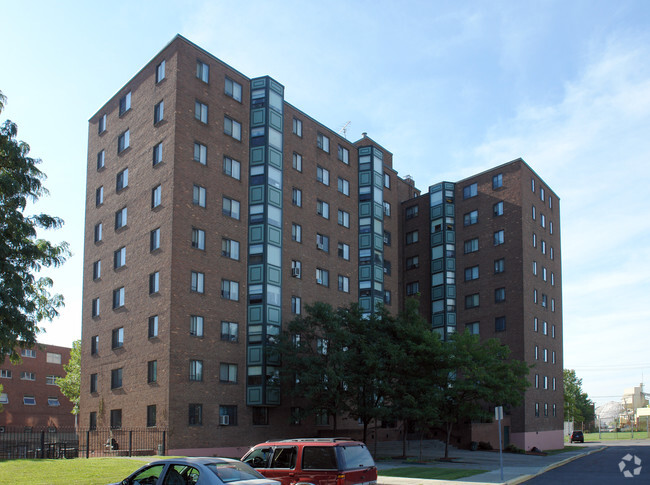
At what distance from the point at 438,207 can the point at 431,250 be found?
4297 mm

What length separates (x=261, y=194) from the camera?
40406 mm

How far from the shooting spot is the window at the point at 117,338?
38438 mm

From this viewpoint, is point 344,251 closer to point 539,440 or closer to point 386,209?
point 386,209

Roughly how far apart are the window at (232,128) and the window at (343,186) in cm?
1052

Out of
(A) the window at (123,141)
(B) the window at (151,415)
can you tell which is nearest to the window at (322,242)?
(A) the window at (123,141)

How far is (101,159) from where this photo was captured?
44031 millimetres

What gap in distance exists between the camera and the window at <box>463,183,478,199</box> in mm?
62287

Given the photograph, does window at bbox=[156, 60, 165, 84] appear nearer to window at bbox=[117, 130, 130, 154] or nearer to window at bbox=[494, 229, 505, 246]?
window at bbox=[117, 130, 130, 154]

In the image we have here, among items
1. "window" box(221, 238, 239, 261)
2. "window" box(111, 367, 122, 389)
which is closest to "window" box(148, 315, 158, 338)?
"window" box(111, 367, 122, 389)

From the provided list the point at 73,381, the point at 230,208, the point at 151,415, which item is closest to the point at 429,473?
the point at 151,415

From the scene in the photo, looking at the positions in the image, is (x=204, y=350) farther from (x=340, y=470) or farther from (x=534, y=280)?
(x=534, y=280)

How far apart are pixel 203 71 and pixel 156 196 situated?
8314 mm

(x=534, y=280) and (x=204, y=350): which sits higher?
(x=534, y=280)

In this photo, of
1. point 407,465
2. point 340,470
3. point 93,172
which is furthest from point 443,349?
point 93,172
